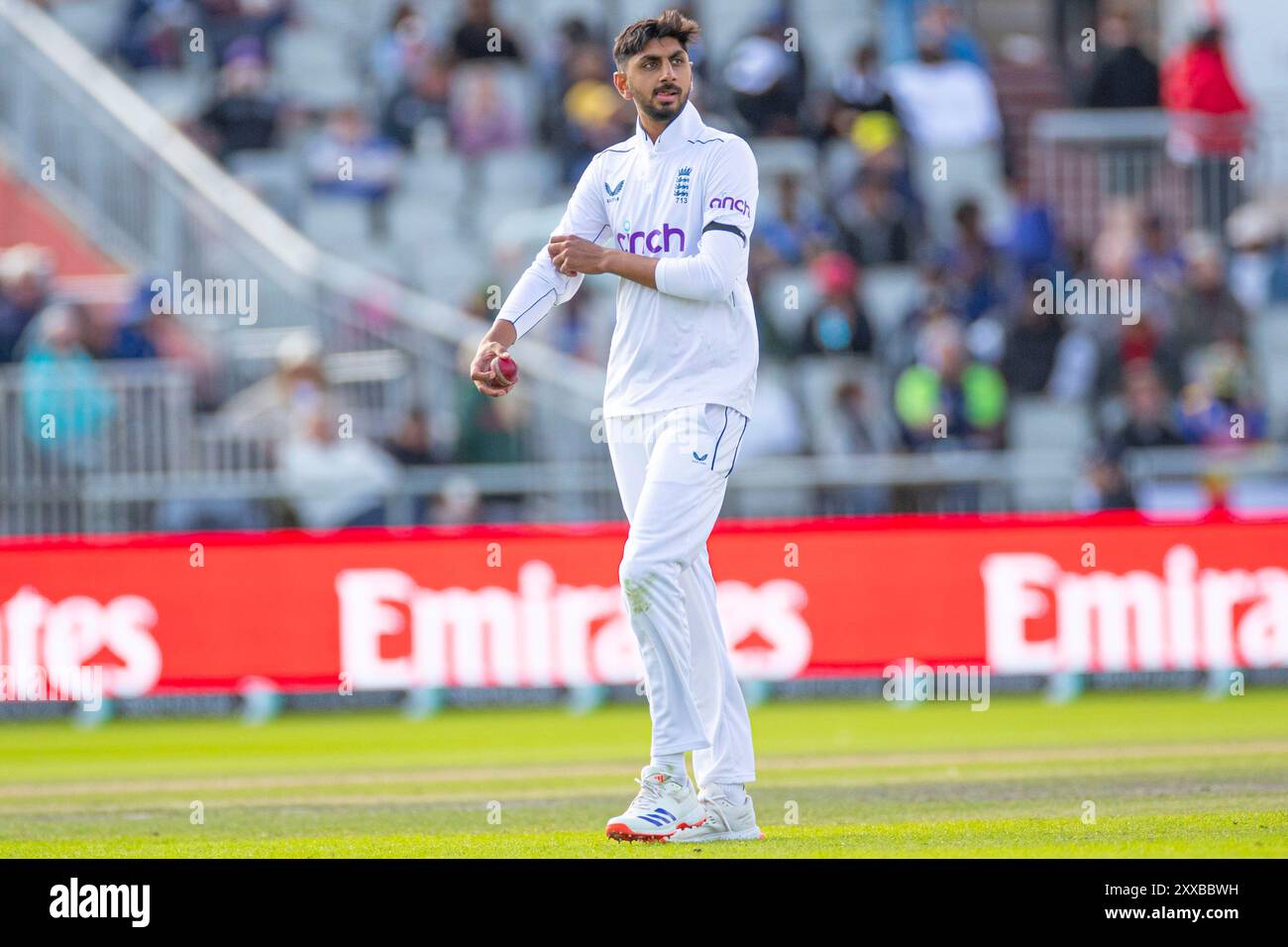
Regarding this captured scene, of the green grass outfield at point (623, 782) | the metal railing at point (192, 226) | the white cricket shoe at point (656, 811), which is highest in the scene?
the metal railing at point (192, 226)

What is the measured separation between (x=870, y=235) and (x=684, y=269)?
513 inches

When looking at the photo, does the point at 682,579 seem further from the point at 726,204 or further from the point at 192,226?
the point at 192,226

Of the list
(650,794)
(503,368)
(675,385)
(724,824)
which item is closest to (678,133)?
(675,385)

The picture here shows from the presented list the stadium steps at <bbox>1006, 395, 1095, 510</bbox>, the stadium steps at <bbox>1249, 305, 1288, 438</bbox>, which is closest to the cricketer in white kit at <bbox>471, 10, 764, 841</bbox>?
the stadium steps at <bbox>1006, 395, 1095, 510</bbox>

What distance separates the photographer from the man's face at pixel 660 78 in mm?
8266

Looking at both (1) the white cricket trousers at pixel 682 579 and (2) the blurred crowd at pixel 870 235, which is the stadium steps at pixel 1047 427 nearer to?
(2) the blurred crowd at pixel 870 235

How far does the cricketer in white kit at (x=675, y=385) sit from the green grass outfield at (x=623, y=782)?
1.06 feet

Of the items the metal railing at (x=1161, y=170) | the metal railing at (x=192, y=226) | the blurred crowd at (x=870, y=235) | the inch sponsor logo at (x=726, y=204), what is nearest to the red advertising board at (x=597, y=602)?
the blurred crowd at (x=870, y=235)

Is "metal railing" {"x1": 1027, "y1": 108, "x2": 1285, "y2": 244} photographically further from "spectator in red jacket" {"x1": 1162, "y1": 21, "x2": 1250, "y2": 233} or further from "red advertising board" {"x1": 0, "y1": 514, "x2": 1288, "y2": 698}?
"red advertising board" {"x1": 0, "y1": 514, "x2": 1288, "y2": 698}

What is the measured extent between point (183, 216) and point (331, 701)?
18.2ft

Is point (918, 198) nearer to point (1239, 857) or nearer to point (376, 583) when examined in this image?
point (376, 583)

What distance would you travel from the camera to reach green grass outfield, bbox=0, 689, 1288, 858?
8234 mm

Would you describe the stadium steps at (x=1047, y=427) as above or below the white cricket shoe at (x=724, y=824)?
above
